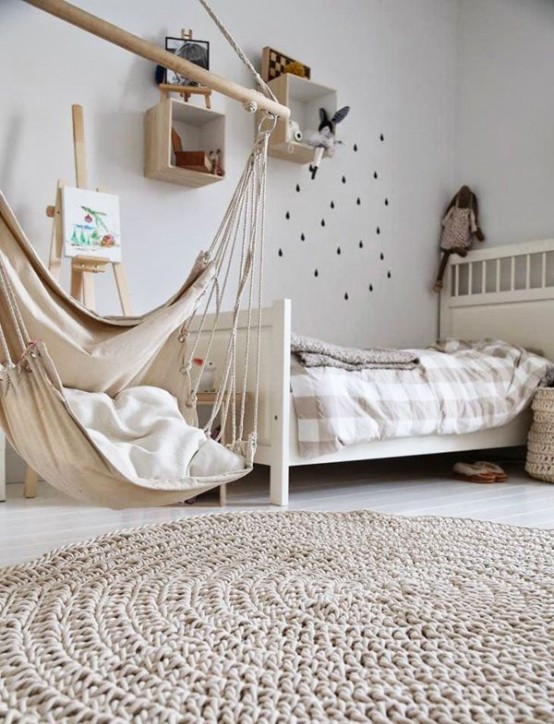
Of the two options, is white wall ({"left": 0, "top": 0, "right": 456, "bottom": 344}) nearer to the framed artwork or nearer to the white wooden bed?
the framed artwork

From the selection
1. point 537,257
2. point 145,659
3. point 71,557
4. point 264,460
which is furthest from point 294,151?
point 145,659

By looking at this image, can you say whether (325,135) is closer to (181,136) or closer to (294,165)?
(294,165)

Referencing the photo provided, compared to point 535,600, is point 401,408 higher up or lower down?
higher up

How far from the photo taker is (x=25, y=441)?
129cm

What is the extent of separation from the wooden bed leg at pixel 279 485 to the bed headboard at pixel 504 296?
1.69m

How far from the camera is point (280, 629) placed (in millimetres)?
1151

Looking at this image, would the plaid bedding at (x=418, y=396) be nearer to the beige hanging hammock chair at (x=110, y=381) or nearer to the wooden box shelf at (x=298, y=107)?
the beige hanging hammock chair at (x=110, y=381)

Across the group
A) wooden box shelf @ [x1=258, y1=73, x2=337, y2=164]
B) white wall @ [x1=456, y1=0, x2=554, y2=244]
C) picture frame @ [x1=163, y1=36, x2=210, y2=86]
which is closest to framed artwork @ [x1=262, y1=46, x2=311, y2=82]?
wooden box shelf @ [x1=258, y1=73, x2=337, y2=164]

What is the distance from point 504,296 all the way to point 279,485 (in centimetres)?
188

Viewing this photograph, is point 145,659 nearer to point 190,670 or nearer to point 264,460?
point 190,670

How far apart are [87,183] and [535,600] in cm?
218

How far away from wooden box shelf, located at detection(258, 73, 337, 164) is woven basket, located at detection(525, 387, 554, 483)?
149 centimetres

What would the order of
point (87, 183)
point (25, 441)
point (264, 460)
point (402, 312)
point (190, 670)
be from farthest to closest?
point (402, 312) → point (87, 183) → point (264, 460) → point (25, 441) → point (190, 670)

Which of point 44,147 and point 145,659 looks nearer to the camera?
point 145,659
